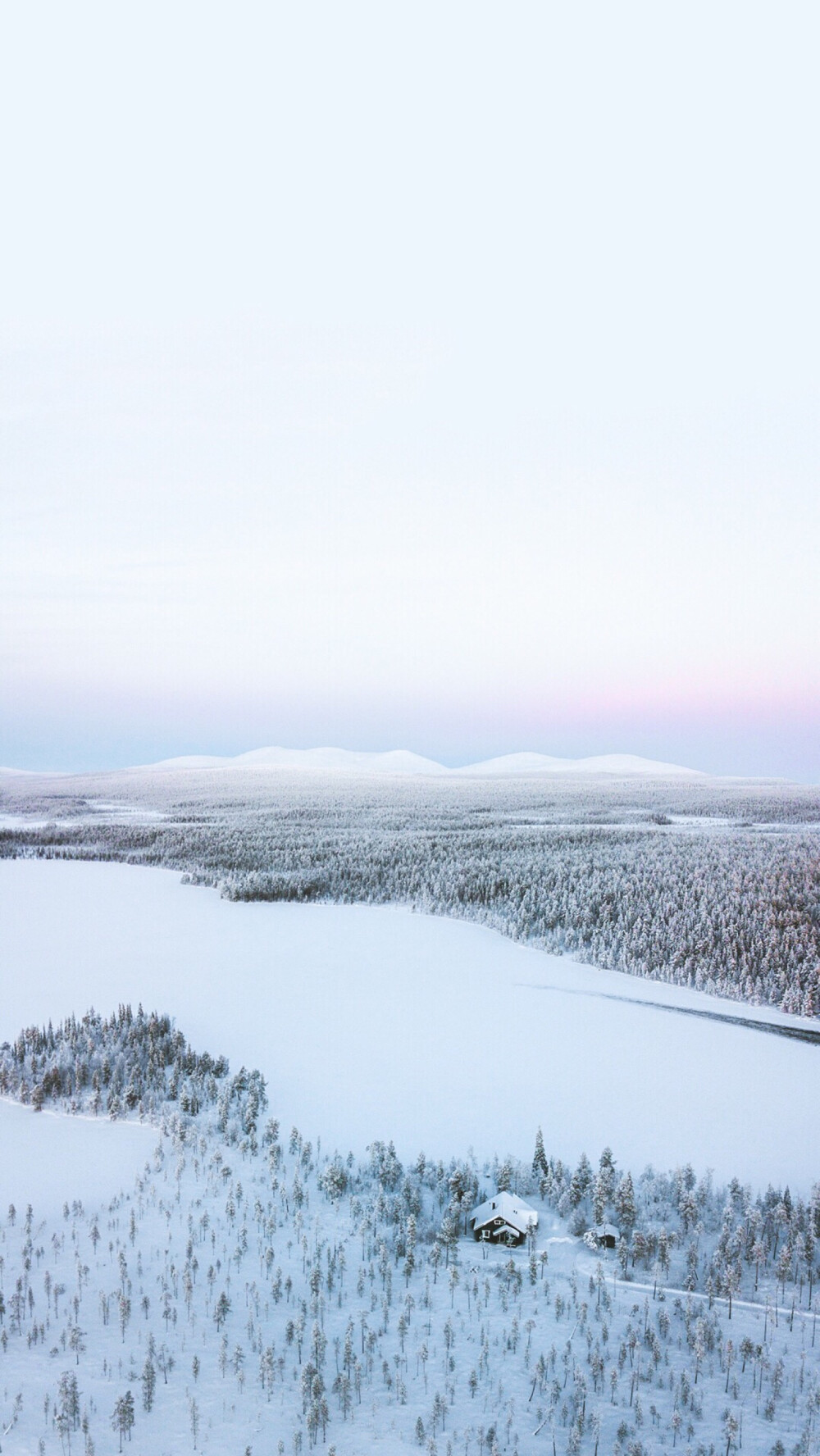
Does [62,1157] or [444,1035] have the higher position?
[62,1157]

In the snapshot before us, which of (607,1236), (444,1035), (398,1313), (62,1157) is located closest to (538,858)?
(444,1035)

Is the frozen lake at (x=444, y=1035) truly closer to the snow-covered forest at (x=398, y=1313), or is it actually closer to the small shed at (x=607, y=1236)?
the snow-covered forest at (x=398, y=1313)

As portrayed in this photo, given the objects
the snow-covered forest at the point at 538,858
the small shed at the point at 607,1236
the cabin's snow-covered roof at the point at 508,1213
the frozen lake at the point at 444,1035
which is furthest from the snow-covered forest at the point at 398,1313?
the snow-covered forest at the point at 538,858

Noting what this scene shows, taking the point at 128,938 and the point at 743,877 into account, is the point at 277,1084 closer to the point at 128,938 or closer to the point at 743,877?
the point at 128,938

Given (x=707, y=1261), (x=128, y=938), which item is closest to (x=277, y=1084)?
(x=707, y=1261)

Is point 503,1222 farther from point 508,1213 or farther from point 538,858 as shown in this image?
point 538,858

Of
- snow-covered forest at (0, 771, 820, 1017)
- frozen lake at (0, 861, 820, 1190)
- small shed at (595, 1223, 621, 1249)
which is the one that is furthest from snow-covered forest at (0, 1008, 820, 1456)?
snow-covered forest at (0, 771, 820, 1017)
